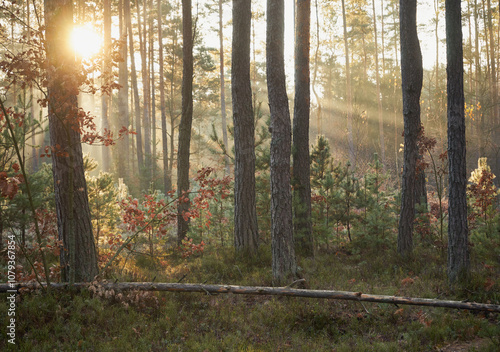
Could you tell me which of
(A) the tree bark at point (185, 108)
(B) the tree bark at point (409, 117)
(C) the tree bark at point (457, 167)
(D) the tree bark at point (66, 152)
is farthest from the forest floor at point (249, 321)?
(A) the tree bark at point (185, 108)

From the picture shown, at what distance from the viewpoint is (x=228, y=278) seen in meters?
6.91

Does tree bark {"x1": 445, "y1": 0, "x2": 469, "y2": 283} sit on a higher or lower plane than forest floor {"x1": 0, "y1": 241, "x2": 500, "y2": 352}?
higher

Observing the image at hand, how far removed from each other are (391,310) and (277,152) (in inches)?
131

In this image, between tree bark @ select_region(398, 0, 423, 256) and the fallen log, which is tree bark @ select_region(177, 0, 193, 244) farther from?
tree bark @ select_region(398, 0, 423, 256)

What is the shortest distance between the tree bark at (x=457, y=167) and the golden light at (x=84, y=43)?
6.10 m

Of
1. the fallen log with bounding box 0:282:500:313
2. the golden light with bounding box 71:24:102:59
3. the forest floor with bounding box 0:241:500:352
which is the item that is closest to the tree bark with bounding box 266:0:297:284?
the forest floor with bounding box 0:241:500:352

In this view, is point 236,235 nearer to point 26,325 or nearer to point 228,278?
point 228,278

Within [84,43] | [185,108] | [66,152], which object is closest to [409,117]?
[185,108]

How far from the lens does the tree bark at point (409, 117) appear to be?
27.3 ft

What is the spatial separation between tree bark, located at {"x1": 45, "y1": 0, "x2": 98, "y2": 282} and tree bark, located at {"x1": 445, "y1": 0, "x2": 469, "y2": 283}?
20.7 ft

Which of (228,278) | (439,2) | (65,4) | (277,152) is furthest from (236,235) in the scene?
(439,2)

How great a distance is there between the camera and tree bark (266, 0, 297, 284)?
6.36 metres

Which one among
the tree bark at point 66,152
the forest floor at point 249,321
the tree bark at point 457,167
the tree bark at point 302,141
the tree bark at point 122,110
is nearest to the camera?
the forest floor at point 249,321

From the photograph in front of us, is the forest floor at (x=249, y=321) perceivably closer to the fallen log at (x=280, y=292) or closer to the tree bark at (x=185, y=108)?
the fallen log at (x=280, y=292)
